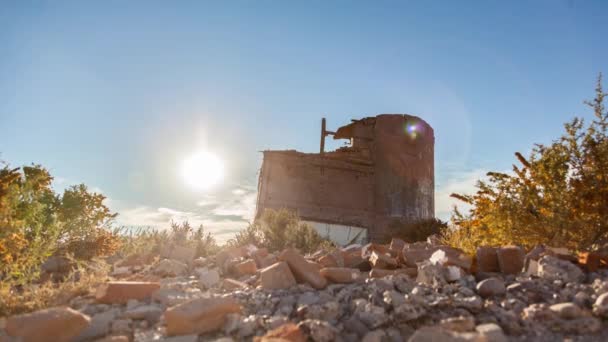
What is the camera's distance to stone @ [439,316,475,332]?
7.04ft

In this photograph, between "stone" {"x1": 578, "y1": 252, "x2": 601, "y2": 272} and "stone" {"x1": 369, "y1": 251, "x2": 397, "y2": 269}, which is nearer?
"stone" {"x1": 578, "y1": 252, "x2": 601, "y2": 272}

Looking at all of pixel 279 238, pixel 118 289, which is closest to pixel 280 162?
pixel 279 238

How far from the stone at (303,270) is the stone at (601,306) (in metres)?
1.76

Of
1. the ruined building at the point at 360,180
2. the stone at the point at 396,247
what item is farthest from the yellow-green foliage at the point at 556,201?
the ruined building at the point at 360,180

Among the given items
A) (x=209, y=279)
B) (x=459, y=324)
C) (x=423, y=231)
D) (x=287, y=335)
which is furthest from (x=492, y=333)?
(x=423, y=231)

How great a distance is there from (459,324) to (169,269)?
10.4 feet

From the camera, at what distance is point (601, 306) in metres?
2.25

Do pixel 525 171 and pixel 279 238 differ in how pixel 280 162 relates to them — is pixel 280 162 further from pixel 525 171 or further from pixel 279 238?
pixel 525 171

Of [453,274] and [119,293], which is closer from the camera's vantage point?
[453,274]

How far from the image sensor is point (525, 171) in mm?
4645

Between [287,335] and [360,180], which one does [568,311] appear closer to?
[287,335]

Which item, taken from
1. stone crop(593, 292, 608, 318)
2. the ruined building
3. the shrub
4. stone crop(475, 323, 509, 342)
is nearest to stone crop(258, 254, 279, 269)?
stone crop(475, 323, 509, 342)

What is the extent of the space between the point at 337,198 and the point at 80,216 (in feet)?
41.1

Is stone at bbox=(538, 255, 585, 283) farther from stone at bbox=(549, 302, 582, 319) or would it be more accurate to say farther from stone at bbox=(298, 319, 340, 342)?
stone at bbox=(298, 319, 340, 342)
